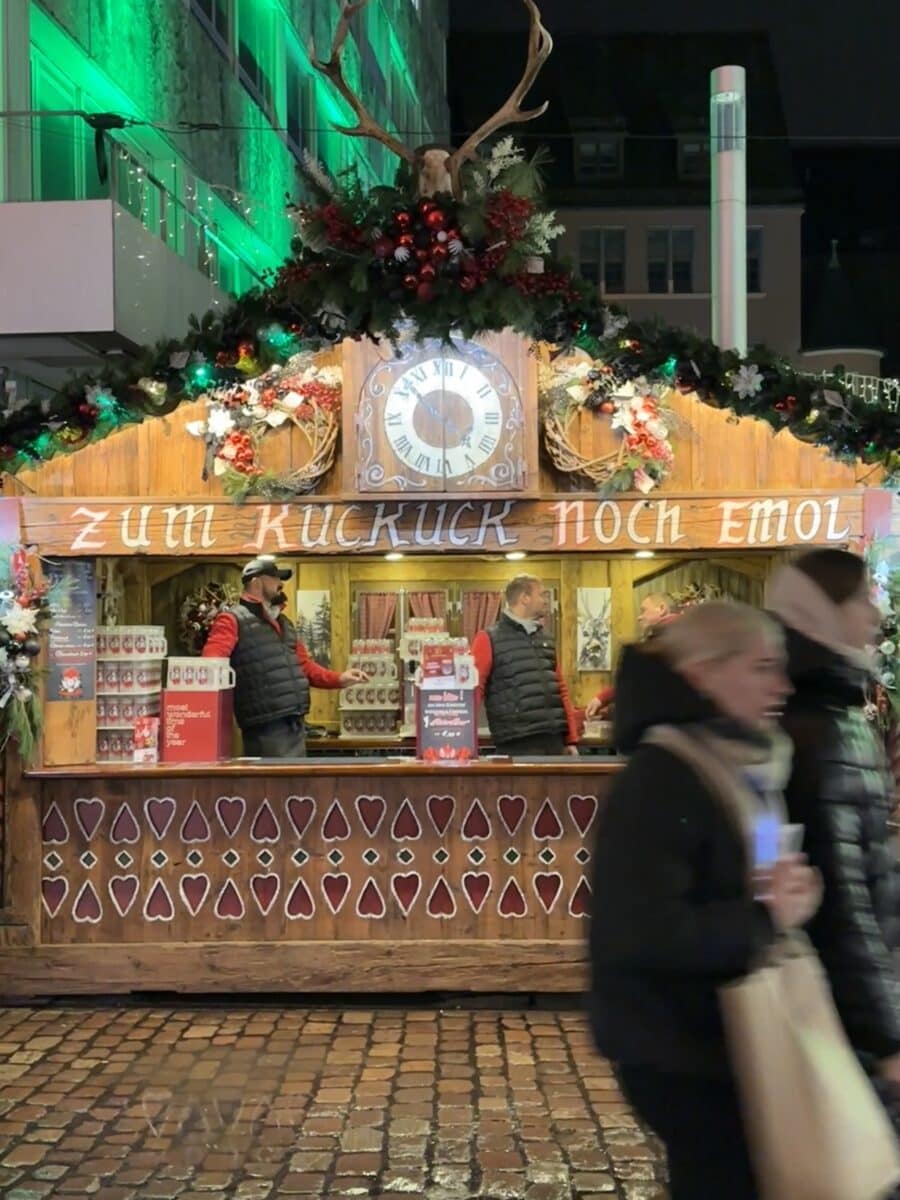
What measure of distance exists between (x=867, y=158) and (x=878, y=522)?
40.2 m

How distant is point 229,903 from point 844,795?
14.9 ft

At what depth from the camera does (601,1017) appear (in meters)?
2.62

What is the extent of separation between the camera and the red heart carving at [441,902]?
697 cm

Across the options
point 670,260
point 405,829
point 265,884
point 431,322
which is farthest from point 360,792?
point 670,260

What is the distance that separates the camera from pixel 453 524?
707 cm

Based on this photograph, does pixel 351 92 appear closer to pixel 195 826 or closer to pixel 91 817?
pixel 195 826

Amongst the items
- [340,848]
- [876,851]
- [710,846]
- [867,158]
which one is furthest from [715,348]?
[867,158]

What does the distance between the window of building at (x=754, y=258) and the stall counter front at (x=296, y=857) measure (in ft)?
98.8

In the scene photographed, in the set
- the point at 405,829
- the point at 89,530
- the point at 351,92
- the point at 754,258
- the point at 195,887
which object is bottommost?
the point at 195,887

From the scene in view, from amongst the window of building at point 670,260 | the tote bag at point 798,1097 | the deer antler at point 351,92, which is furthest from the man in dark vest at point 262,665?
the window of building at point 670,260

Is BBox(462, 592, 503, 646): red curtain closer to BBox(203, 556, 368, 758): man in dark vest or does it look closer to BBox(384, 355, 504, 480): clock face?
BBox(203, 556, 368, 758): man in dark vest

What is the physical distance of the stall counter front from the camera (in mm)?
6969

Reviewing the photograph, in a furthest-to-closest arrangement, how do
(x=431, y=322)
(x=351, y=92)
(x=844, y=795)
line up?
(x=351, y=92)
(x=431, y=322)
(x=844, y=795)

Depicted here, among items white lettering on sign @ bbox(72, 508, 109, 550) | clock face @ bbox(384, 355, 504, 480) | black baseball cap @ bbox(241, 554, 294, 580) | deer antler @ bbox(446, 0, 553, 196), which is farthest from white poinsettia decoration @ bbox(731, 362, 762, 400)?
white lettering on sign @ bbox(72, 508, 109, 550)
